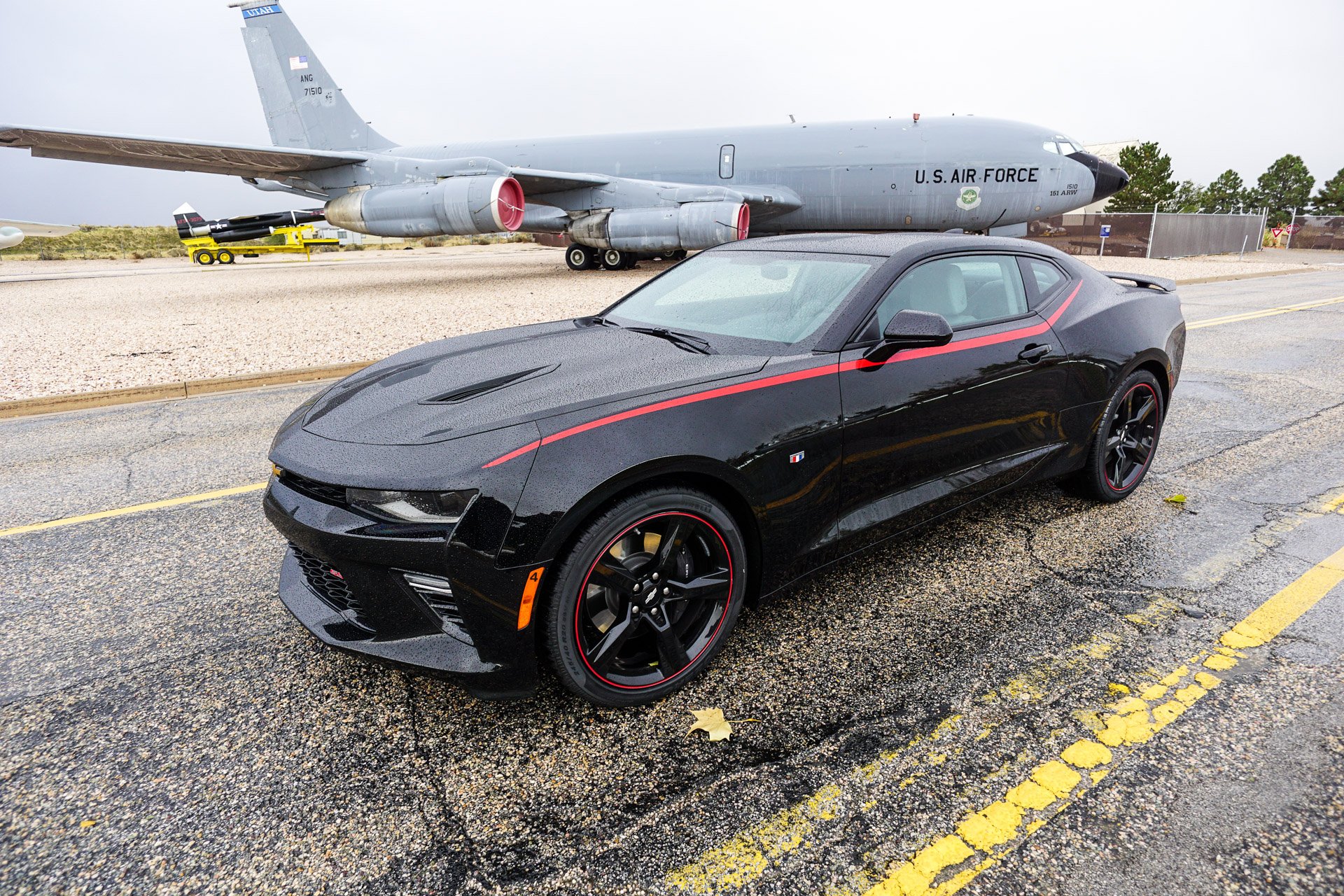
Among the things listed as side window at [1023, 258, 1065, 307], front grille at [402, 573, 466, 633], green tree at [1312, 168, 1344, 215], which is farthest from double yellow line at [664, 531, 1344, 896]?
green tree at [1312, 168, 1344, 215]

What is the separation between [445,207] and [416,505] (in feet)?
51.3

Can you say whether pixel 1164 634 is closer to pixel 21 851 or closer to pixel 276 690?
pixel 276 690

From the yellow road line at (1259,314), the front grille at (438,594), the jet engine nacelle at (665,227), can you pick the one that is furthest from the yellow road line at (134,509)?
the jet engine nacelle at (665,227)

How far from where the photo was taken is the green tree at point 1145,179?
59.3 meters

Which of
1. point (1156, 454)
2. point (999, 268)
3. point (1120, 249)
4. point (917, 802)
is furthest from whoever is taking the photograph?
point (1120, 249)

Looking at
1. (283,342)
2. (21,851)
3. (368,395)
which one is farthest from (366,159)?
(21,851)

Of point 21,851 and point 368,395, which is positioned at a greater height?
point 368,395

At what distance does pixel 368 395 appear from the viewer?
2764 mm

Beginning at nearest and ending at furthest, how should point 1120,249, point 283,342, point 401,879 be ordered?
1. point 401,879
2. point 283,342
3. point 1120,249

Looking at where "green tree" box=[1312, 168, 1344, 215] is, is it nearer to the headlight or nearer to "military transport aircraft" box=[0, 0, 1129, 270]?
"military transport aircraft" box=[0, 0, 1129, 270]

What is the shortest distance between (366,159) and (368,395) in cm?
1771

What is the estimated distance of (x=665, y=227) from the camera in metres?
17.4

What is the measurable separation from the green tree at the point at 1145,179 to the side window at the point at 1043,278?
67.7 m

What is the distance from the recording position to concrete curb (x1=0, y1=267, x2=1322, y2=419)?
22.2 feet
